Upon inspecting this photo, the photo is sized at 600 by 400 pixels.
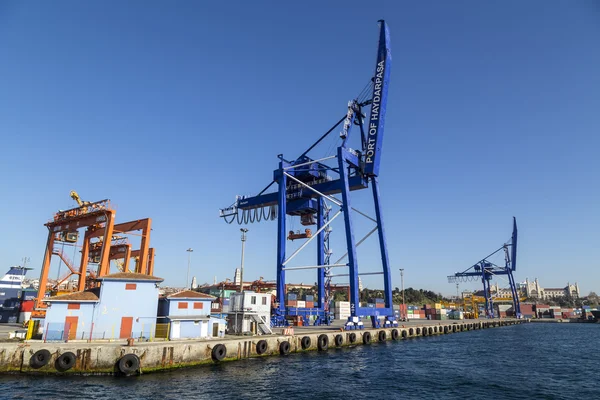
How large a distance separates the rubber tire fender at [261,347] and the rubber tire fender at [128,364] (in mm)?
9104

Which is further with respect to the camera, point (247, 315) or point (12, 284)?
point (12, 284)

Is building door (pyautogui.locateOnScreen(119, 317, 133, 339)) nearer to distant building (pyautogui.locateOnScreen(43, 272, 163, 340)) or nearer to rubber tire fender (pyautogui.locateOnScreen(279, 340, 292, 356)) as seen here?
distant building (pyautogui.locateOnScreen(43, 272, 163, 340))

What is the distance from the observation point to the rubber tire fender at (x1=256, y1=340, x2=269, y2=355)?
2762 cm

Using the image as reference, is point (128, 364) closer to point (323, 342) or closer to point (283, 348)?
point (283, 348)

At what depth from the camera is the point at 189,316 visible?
1091 inches

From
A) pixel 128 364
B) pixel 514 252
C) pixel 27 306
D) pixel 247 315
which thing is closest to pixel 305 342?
pixel 247 315

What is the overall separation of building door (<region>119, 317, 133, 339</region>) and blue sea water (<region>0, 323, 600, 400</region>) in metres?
5.87

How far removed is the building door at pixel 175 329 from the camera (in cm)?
2637

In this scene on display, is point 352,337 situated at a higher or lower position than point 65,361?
lower

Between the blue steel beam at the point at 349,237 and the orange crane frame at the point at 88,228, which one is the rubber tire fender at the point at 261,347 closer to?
the blue steel beam at the point at 349,237

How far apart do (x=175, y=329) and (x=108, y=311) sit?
455 centimetres

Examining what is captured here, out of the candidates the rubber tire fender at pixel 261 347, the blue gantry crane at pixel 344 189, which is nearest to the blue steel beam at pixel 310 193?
the blue gantry crane at pixel 344 189

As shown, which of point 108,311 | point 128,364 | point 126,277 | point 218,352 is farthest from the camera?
point 126,277

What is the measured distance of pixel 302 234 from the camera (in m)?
52.5
